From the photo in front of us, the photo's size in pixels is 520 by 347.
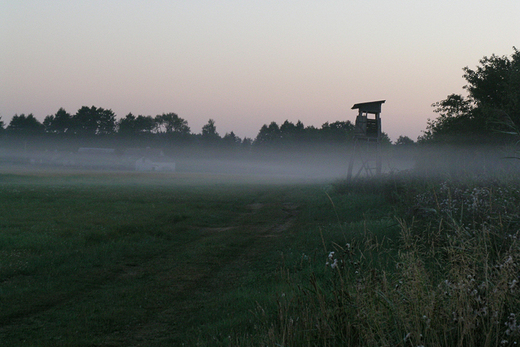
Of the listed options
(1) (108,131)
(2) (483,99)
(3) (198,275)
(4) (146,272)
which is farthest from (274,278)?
(1) (108,131)

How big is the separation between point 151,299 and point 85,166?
10843 cm

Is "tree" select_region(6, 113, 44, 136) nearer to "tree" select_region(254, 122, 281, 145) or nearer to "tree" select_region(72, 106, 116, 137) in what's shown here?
"tree" select_region(72, 106, 116, 137)

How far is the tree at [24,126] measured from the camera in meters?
138

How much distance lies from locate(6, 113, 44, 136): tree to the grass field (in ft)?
439

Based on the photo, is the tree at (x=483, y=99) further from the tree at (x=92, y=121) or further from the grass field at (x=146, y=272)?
the tree at (x=92, y=121)

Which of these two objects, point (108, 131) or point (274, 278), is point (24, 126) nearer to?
point (108, 131)

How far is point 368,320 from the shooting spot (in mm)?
3879

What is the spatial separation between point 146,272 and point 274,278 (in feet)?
11.1

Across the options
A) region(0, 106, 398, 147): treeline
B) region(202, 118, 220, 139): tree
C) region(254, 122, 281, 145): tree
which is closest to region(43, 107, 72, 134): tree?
region(0, 106, 398, 147): treeline

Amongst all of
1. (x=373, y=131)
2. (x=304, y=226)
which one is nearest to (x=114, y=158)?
(x=373, y=131)

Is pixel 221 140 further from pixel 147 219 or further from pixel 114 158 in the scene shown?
pixel 147 219

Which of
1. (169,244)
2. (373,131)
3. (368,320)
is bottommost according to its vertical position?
(169,244)

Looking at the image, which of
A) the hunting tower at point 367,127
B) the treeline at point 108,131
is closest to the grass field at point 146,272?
the hunting tower at point 367,127

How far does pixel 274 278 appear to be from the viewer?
895cm
